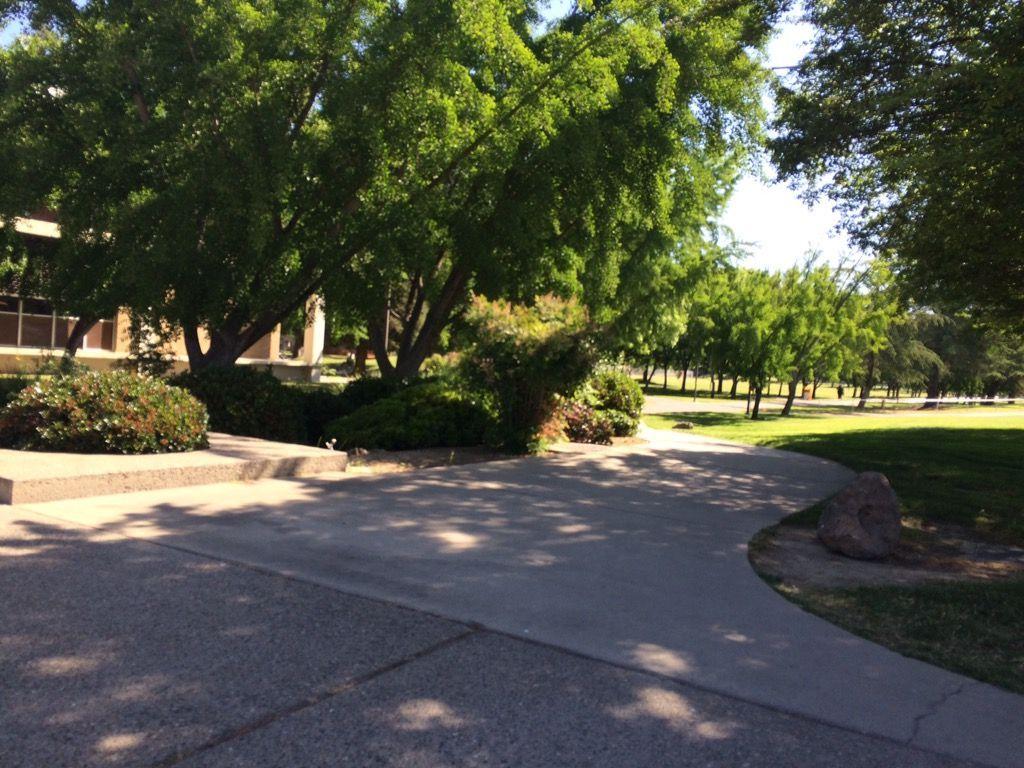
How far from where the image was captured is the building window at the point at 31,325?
26.2 m

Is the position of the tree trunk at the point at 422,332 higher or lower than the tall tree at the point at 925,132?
lower

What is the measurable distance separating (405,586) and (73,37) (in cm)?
1197

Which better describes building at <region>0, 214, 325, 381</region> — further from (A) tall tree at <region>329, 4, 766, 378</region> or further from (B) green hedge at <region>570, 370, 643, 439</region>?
(B) green hedge at <region>570, 370, 643, 439</region>

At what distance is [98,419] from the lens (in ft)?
30.3

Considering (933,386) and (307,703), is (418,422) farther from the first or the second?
(933,386)

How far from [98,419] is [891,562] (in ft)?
25.6

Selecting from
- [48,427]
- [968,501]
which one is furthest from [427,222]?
[968,501]

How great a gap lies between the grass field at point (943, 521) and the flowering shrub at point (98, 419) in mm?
6356

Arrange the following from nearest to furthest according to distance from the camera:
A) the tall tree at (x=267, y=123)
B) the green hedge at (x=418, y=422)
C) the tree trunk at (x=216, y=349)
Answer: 1. the tall tree at (x=267, y=123)
2. the green hedge at (x=418, y=422)
3. the tree trunk at (x=216, y=349)

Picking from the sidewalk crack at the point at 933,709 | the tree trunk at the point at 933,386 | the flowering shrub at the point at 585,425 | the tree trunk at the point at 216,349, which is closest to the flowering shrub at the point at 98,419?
the tree trunk at the point at 216,349

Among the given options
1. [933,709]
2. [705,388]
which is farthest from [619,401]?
[705,388]

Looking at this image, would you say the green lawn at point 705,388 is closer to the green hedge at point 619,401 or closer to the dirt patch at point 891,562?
the green hedge at point 619,401

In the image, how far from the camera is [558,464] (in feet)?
41.2

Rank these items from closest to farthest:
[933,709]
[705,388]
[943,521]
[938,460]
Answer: [933,709] → [943,521] → [938,460] → [705,388]
